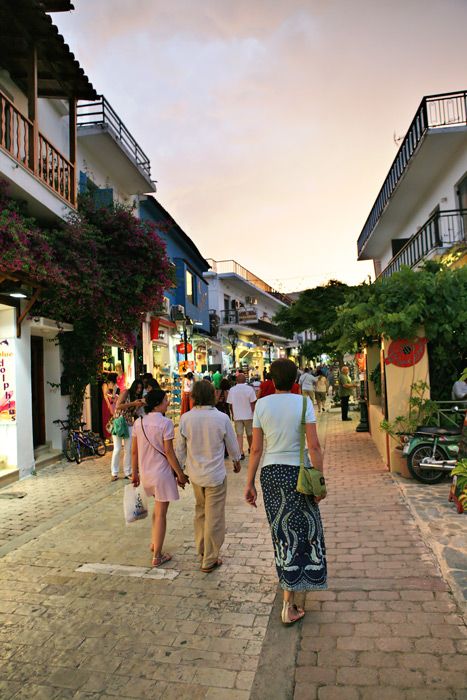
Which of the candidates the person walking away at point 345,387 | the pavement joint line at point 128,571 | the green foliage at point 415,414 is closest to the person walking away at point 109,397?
the green foliage at point 415,414

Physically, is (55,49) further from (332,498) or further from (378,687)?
(378,687)

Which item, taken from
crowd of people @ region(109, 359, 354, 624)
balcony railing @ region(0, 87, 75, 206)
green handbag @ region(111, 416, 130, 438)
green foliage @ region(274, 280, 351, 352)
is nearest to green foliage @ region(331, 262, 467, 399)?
crowd of people @ region(109, 359, 354, 624)

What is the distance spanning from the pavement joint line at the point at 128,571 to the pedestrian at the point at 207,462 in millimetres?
326

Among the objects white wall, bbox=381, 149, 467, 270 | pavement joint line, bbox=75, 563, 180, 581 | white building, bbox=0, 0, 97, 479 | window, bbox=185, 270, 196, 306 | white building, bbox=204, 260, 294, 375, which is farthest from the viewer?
white building, bbox=204, 260, 294, 375

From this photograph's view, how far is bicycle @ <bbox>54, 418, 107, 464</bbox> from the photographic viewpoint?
10.4 m

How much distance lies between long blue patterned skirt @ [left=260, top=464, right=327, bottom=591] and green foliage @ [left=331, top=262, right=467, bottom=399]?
4815 mm

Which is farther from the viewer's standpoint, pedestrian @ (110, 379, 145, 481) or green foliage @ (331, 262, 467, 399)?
pedestrian @ (110, 379, 145, 481)

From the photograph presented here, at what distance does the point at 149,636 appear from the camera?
3473 millimetres

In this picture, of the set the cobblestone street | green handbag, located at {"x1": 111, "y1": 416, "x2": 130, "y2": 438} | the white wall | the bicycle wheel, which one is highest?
the white wall

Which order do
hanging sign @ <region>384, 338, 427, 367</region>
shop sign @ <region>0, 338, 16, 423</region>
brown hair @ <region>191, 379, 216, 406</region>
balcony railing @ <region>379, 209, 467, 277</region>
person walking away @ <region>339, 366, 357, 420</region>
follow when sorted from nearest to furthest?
brown hair @ <region>191, 379, 216, 406</region>, hanging sign @ <region>384, 338, 427, 367</region>, shop sign @ <region>0, 338, 16, 423</region>, balcony railing @ <region>379, 209, 467, 277</region>, person walking away @ <region>339, 366, 357, 420</region>

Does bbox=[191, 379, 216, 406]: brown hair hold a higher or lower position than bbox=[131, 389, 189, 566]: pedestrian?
higher

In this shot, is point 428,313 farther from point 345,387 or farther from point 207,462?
point 345,387

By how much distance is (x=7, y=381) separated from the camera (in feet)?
29.0

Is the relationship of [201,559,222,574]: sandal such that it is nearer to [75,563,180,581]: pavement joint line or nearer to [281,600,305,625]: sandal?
[75,563,180,581]: pavement joint line
